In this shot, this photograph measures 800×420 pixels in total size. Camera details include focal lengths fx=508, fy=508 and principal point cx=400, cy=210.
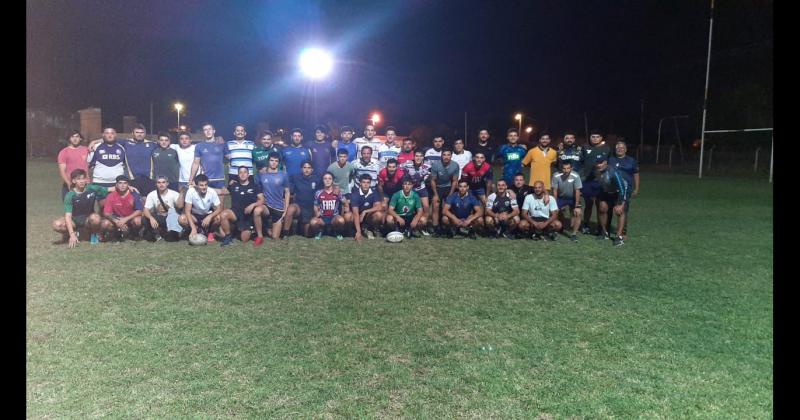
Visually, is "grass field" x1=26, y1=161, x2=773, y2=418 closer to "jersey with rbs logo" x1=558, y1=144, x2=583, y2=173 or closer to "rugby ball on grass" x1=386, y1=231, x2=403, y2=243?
"rugby ball on grass" x1=386, y1=231, x2=403, y2=243

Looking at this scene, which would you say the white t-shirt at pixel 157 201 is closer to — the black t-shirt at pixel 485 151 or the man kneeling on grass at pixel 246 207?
the man kneeling on grass at pixel 246 207

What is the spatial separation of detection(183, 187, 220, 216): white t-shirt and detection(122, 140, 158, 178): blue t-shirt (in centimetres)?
127

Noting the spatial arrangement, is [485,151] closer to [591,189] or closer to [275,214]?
[591,189]

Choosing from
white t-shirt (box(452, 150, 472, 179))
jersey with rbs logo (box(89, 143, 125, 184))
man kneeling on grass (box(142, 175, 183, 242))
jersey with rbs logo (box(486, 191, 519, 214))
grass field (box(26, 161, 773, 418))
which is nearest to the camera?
grass field (box(26, 161, 773, 418))

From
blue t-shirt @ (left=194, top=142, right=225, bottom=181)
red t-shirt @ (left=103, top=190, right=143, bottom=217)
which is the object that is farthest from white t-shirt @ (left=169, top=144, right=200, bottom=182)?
red t-shirt @ (left=103, top=190, right=143, bottom=217)

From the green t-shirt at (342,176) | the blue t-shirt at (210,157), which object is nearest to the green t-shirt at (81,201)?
the blue t-shirt at (210,157)

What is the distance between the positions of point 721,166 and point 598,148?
1027 inches

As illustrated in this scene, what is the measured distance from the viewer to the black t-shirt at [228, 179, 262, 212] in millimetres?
8945

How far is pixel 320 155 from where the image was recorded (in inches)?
392

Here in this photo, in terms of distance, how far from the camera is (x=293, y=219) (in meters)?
9.47

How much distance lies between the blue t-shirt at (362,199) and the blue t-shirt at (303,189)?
2.45 ft

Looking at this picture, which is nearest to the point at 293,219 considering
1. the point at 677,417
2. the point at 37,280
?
the point at 37,280

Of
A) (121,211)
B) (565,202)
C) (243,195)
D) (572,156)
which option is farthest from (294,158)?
(572,156)

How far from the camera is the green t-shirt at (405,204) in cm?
931
